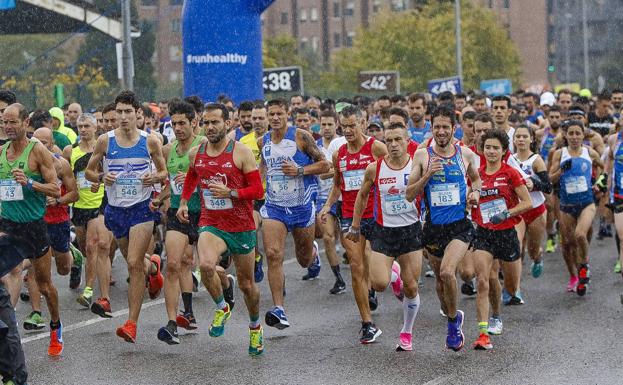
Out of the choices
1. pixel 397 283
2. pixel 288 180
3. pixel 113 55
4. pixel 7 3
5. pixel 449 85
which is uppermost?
pixel 113 55

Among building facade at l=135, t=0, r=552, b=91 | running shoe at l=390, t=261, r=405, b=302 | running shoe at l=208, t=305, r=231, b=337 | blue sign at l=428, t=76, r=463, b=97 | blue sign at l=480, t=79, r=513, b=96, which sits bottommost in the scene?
running shoe at l=208, t=305, r=231, b=337

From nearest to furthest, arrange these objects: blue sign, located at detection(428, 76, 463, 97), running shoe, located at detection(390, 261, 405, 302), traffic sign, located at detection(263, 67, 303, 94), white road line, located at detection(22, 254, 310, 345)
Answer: white road line, located at detection(22, 254, 310, 345) → running shoe, located at detection(390, 261, 405, 302) → traffic sign, located at detection(263, 67, 303, 94) → blue sign, located at detection(428, 76, 463, 97)

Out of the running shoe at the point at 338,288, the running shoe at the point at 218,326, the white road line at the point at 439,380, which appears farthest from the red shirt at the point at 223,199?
the running shoe at the point at 338,288

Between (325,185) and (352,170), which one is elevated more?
(352,170)

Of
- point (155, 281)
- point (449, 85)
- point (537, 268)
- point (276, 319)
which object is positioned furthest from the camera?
point (449, 85)

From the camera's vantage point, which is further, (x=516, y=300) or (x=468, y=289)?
(x=468, y=289)

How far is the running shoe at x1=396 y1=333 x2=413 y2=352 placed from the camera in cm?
1004

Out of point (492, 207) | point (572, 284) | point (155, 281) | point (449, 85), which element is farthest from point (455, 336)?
point (449, 85)

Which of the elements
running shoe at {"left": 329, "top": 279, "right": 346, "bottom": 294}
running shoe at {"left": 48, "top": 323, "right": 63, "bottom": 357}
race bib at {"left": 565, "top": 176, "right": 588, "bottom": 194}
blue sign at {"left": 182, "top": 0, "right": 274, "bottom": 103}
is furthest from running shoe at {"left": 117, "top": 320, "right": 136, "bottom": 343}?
blue sign at {"left": 182, "top": 0, "right": 274, "bottom": 103}

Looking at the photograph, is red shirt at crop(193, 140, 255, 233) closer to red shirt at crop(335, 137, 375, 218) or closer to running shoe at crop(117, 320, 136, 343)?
running shoe at crop(117, 320, 136, 343)

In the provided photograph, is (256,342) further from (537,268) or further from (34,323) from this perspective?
(537,268)

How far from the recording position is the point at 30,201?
1020 cm

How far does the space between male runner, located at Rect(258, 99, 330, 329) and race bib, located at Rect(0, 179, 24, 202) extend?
7.21 ft

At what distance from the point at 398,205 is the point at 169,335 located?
2.03m
